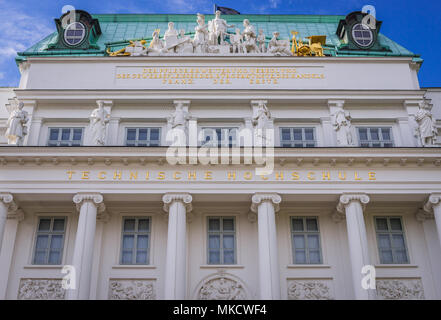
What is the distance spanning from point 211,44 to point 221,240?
900cm

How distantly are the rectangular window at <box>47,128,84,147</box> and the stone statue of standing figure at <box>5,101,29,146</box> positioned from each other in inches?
51.0

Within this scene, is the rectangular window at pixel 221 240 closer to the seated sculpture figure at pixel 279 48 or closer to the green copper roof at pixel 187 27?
the seated sculpture figure at pixel 279 48

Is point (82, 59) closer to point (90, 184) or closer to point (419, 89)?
point (90, 184)

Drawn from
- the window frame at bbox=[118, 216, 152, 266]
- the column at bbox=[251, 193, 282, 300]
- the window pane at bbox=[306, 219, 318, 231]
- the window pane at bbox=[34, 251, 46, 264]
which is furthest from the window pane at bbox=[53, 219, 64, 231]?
the window pane at bbox=[306, 219, 318, 231]

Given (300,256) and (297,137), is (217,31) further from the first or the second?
(300,256)

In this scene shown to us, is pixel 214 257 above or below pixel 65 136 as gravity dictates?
below

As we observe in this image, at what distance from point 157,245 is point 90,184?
328 centimetres

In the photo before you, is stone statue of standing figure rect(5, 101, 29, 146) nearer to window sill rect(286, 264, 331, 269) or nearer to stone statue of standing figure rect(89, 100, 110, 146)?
stone statue of standing figure rect(89, 100, 110, 146)

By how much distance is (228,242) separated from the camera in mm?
21016

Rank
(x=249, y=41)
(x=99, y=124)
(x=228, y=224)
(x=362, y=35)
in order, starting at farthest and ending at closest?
(x=362, y=35) → (x=249, y=41) → (x=99, y=124) → (x=228, y=224)

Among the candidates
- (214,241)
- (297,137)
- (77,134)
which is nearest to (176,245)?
(214,241)

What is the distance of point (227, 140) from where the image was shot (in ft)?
73.8

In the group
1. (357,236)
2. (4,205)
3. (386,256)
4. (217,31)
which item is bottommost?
(386,256)

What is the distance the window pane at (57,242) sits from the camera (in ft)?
68.1
